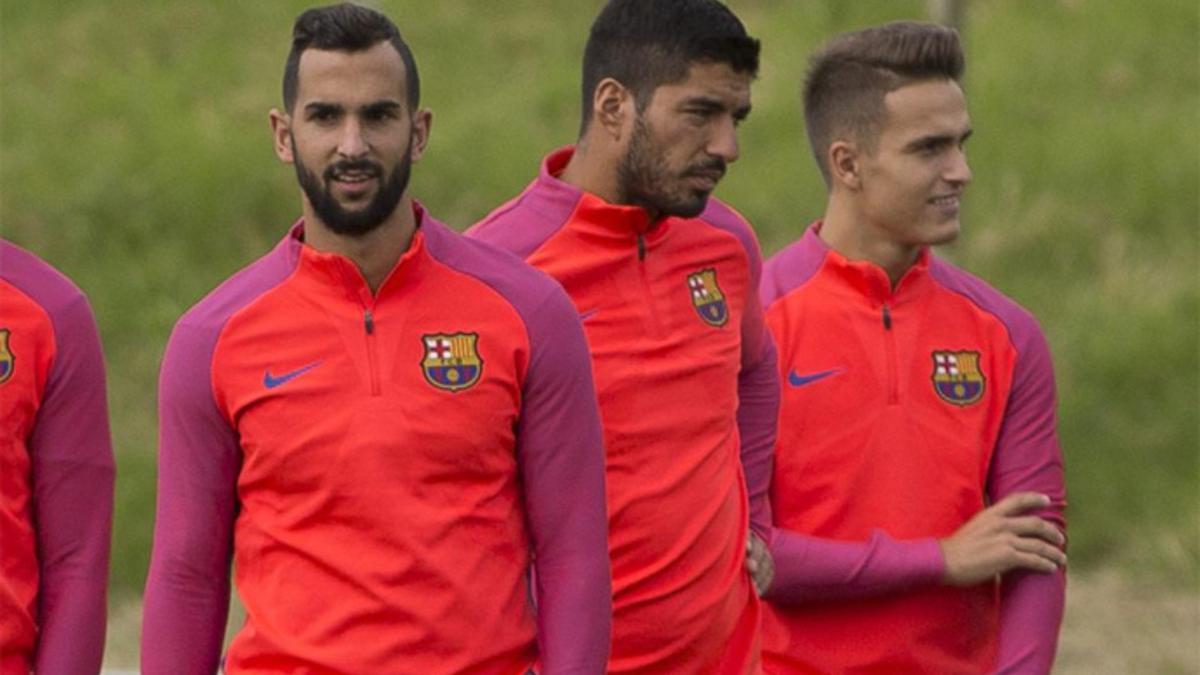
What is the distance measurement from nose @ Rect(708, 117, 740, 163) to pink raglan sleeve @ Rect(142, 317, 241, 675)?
3.78 ft

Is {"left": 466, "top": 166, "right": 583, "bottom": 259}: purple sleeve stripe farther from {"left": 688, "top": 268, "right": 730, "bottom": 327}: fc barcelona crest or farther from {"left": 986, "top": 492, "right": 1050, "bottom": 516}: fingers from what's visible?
{"left": 986, "top": 492, "right": 1050, "bottom": 516}: fingers

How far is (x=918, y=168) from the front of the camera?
668 cm

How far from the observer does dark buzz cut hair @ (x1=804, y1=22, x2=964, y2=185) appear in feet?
22.2

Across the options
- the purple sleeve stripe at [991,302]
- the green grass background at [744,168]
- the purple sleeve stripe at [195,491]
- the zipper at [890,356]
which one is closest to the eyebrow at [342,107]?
the purple sleeve stripe at [195,491]

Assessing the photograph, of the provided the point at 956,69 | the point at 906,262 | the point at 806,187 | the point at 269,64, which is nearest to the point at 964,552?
the point at 906,262

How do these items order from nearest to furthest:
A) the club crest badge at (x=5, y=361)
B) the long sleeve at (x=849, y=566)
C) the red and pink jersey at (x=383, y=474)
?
the red and pink jersey at (x=383, y=474) < the club crest badge at (x=5, y=361) < the long sleeve at (x=849, y=566)

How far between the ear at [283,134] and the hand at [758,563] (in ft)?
4.63

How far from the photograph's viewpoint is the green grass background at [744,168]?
13688 mm

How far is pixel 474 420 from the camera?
524 centimetres

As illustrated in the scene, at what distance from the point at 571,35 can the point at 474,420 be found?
37.5 ft

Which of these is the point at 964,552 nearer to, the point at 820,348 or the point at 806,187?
the point at 820,348

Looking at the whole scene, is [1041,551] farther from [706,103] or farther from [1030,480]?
[706,103]

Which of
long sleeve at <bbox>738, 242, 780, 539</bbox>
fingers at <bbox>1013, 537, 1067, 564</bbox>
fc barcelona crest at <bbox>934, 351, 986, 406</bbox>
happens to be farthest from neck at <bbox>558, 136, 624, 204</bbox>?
fingers at <bbox>1013, 537, 1067, 564</bbox>

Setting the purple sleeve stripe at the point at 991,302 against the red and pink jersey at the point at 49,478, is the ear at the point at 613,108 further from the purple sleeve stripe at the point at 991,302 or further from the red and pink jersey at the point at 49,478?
the red and pink jersey at the point at 49,478
